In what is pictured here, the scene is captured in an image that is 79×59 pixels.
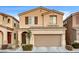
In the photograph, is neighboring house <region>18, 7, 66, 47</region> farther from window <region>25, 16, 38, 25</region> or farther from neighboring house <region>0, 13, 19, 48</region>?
neighboring house <region>0, 13, 19, 48</region>

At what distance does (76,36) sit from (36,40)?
45.1 inches

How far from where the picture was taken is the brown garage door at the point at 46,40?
5301 mm

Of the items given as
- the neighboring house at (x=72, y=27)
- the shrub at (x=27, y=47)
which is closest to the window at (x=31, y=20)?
the shrub at (x=27, y=47)

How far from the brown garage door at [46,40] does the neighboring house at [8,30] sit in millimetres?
602

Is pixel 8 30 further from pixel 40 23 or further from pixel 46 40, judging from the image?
pixel 46 40

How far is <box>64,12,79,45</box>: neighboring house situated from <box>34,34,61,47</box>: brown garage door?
0.98 ft

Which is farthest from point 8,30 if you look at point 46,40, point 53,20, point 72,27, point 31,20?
point 72,27

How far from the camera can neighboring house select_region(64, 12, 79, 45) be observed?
5.12m

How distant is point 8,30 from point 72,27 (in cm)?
179

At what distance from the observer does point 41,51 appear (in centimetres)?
524

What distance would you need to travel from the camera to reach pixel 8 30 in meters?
5.16

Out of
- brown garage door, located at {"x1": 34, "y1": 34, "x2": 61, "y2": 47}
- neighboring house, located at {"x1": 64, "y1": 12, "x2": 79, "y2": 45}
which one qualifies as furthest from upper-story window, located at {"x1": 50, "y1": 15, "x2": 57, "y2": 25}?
brown garage door, located at {"x1": 34, "y1": 34, "x2": 61, "y2": 47}
